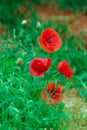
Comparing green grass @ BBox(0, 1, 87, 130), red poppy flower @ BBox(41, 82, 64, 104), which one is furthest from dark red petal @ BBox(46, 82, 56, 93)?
green grass @ BBox(0, 1, 87, 130)

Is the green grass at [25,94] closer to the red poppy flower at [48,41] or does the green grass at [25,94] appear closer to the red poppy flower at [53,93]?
the red poppy flower at [53,93]

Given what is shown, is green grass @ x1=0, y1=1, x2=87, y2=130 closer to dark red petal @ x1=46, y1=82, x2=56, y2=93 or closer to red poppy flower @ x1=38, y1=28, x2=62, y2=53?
dark red petal @ x1=46, y1=82, x2=56, y2=93

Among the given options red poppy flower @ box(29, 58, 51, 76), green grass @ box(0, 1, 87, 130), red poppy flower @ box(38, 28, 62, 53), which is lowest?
green grass @ box(0, 1, 87, 130)

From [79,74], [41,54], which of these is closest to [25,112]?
[41,54]

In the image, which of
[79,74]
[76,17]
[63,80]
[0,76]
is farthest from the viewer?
[76,17]

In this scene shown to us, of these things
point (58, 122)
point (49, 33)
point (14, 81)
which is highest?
point (49, 33)

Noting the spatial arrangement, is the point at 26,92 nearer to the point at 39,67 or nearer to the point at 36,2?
the point at 39,67

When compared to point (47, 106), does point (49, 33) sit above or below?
above

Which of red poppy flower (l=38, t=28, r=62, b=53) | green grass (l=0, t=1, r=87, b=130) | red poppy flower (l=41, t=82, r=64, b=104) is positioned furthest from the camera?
red poppy flower (l=38, t=28, r=62, b=53)

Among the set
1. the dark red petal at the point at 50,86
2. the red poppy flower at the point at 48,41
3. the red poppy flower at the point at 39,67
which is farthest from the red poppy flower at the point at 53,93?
the red poppy flower at the point at 48,41
